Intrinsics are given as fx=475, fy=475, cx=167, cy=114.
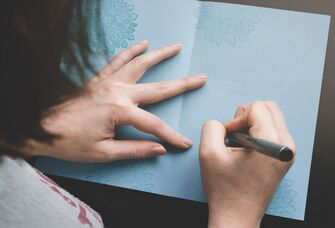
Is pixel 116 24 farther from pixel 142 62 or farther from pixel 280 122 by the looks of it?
pixel 280 122

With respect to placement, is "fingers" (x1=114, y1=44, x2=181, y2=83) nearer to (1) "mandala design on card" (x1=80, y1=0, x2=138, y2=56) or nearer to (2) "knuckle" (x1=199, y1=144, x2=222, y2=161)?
(1) "mandala design on card" (x1=80, y1=0, x2=138, y2=56)

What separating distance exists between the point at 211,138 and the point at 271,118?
0.24ft

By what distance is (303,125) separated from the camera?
23.7 inches

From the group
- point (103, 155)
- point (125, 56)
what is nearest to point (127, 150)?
point (103, 155)

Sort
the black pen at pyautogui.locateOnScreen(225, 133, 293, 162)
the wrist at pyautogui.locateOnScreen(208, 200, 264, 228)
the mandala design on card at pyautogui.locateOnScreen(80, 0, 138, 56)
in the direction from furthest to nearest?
the mandala design on card at pyautogui.locateOnScreen(80, 0, 138, 56) → the wrist at pyautogui.locateOnScreen(208, 200, 264, 228) → the black pen at pyautogui.locateOnScreen(225, 133, 293, 162)

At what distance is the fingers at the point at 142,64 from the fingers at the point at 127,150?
9 centimetres

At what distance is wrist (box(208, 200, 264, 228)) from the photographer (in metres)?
0.54

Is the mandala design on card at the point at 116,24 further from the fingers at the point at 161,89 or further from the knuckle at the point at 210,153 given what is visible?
the knuckle at the point at 210,153

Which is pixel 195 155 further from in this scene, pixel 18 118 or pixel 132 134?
pixel 18 118

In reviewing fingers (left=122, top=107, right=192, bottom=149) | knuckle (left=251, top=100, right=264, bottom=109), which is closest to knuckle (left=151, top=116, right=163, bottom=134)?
fingers (left=122, top=107, right=192, bottom=149)

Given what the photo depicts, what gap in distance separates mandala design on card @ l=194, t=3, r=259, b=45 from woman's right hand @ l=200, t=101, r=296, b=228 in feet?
0.37

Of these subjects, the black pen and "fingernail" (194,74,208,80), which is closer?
the black pen

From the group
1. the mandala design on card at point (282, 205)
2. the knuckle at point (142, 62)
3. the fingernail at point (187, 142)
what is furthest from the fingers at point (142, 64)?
the mandala design on card at point (282, 205)

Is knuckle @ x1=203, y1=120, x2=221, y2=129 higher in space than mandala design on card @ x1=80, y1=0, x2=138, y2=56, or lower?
lower
